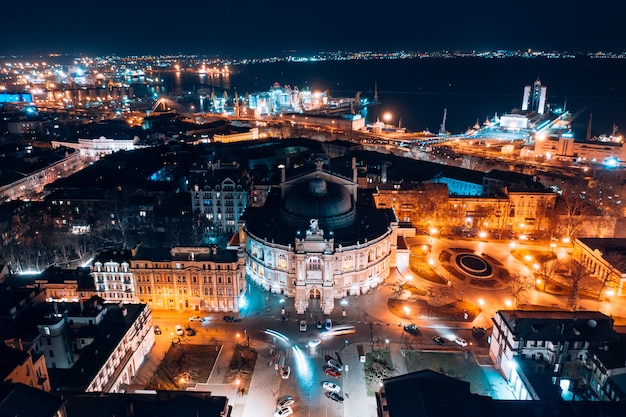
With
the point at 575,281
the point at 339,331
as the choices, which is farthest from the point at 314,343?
the point at 575,281

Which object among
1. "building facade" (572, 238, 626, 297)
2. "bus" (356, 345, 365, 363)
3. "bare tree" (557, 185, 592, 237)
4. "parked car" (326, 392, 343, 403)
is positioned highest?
"bare tree" (557, 185, 592, 237)

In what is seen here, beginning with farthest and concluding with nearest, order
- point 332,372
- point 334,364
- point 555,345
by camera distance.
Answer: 1. point 334,364
2. point 332,372
3. point 555,345

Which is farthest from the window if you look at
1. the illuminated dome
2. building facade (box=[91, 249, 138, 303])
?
building facade (box=[91, 249, 138, 303])

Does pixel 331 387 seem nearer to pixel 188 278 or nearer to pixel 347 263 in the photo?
pixel 347 263

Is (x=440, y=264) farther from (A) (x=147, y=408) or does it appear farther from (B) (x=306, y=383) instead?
(A) (x=147, y=408)

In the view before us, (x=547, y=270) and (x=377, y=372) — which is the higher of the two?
(x=547, y=270)

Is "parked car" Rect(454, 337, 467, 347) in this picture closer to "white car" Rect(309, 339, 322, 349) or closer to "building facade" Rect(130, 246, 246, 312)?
"white car" Rect(309, 339, 322, 349)
